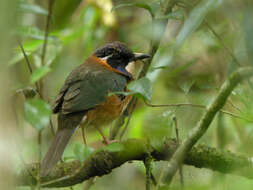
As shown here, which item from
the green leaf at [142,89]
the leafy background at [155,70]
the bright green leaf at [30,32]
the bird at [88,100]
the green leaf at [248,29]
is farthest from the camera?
the bird at [88,100]

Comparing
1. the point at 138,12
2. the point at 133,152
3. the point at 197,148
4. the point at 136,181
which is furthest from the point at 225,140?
the point at 138,12

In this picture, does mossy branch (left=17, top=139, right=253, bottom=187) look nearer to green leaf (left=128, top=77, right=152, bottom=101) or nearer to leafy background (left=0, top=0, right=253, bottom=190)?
leafy background (left=0, top=0, right=253, bottom=190)

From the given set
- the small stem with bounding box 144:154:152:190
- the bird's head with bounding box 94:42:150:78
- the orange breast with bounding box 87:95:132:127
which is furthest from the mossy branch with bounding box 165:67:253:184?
the bird's head with bounding box 94:42:150:78

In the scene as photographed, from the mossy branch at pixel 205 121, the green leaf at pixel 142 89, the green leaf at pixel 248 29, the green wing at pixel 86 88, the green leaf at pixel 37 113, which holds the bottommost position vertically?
the green wing at pixel 86 88

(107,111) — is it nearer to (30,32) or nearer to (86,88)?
(86,88)

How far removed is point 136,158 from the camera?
9.34 ft

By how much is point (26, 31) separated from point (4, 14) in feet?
3.12

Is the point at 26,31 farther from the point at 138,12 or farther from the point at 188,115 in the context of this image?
the point at 138,12

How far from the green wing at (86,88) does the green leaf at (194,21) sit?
1.33 m

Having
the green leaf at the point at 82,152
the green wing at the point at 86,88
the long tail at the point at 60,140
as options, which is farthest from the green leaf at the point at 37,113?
the green wing at the point at 86,88

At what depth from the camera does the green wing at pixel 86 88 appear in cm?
312

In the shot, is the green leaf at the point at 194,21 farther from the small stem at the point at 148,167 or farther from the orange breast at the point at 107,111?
the orange breast at the point at 107,111

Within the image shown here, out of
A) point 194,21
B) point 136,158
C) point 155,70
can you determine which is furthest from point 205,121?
point 155,70

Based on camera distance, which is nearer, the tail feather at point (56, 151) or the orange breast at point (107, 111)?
the tail feather at point (56, 151)
